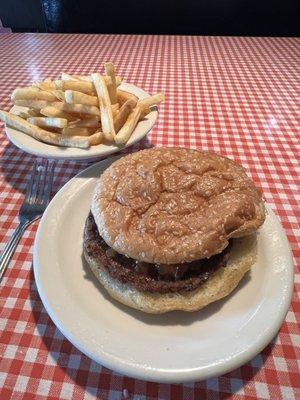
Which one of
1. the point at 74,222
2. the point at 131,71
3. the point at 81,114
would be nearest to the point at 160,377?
the point at 74,222

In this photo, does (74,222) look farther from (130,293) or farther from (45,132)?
(45,132)

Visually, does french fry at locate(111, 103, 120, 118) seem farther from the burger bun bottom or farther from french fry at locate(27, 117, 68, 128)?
the burger bun bottom

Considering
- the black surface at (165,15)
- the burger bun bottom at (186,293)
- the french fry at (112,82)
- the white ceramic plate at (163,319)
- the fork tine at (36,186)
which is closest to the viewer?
the white ceramic plate at (163,319)

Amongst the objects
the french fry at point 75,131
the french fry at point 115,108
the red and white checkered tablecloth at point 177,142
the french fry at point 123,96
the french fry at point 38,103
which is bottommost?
the red and white checkered tablecloth at point 177,142

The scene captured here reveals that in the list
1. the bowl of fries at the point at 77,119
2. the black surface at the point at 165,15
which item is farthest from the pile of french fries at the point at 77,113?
the black surface at the point at 165,15

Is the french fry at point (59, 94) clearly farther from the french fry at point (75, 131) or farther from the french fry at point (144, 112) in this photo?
the french fry at point (144, 112)

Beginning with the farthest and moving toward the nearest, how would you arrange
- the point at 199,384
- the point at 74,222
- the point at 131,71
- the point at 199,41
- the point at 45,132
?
the point at 199,41, the point at 131,71, the point at 45,132, the point at 74,222, the point at 199,384
